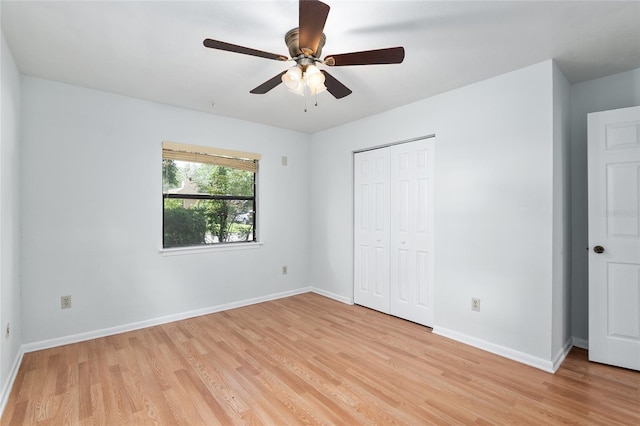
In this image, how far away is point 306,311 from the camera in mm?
3945

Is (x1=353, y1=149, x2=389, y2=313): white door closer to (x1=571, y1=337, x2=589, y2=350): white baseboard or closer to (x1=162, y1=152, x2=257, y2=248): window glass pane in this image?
(x1=162, y1=152, x2=257, y2=248): window glass pane

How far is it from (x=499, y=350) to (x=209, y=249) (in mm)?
3337

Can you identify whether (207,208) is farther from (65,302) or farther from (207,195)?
(65,302)

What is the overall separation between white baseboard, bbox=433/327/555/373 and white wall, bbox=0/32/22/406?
3589 mm

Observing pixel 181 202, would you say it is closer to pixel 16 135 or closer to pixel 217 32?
pixel 16 135

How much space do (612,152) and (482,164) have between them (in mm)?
968

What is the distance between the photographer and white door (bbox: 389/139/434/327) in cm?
342

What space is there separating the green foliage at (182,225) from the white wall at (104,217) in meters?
0.16

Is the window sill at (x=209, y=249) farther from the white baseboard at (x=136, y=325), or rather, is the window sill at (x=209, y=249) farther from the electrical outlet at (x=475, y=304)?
the electrical outlet at (x=475, y=304)

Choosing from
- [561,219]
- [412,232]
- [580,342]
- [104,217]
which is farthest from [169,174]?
[580,342]

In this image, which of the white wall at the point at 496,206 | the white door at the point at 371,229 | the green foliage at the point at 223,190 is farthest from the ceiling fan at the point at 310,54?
the green foliage at the point at 223,190

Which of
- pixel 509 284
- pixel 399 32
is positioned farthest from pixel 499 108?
pixel 509 284

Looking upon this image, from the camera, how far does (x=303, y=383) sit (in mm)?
2311

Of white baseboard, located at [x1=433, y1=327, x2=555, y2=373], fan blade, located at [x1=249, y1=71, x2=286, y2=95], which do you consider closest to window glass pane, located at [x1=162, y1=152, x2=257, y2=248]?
fan blade, located at [x1=249, y1=71, x2=286, y2=95]
